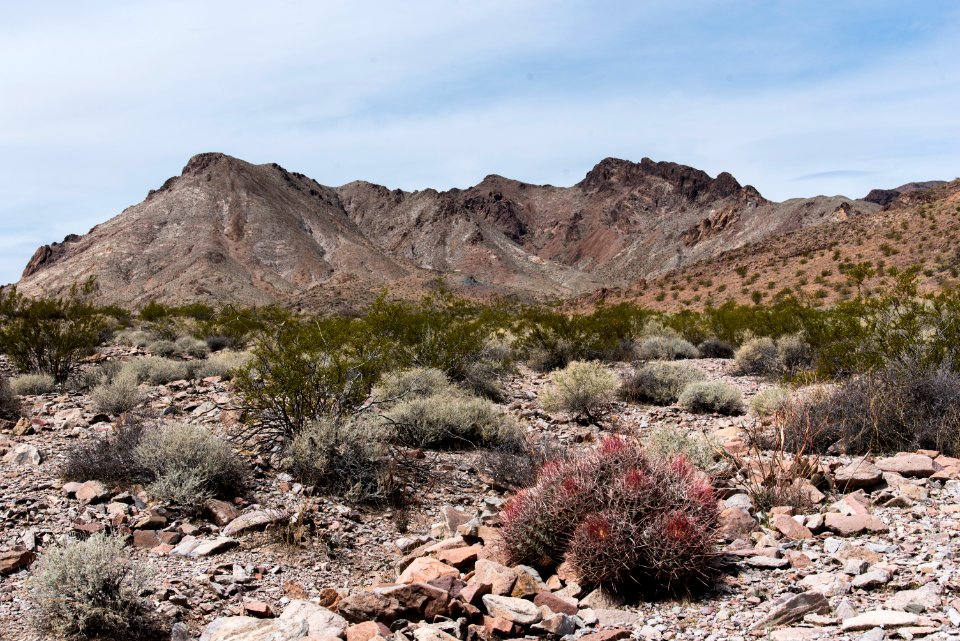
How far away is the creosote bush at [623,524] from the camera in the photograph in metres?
4.42

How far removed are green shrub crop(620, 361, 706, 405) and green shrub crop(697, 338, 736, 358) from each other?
7208 millimetres

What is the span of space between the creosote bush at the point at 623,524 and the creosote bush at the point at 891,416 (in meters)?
2.82

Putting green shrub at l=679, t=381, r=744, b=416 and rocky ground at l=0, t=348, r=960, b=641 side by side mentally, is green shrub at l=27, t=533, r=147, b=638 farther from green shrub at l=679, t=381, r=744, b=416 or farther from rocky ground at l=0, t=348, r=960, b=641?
green shrub at l=679, t=381, r=744, b=416

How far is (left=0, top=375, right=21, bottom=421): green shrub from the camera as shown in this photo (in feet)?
32.0

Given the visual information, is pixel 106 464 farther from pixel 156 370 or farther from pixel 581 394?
pixel 581 394

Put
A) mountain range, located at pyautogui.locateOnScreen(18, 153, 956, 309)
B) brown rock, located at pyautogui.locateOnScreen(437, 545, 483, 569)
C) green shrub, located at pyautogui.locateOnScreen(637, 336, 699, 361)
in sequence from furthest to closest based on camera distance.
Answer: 1. mountain range, located at pyautogui.locateOnScreen(18, 153, 956, 309)
2. green shrub, located at pyautogui.locateOnScreen(637, 336, 699, 361)
3. brown rock, located at pyautogui.locateOnScreen(437, 545, 483, 569)

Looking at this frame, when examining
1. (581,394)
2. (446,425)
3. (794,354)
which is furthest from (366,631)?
(794,354)

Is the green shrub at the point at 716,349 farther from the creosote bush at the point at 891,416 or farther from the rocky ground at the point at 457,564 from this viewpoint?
the rocky ground at the point at 457,564

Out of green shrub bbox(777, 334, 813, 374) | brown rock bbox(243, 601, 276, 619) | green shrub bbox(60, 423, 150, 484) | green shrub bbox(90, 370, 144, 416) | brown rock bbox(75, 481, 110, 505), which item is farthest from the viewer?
green shrub bbox(777, 334, 813, 374)

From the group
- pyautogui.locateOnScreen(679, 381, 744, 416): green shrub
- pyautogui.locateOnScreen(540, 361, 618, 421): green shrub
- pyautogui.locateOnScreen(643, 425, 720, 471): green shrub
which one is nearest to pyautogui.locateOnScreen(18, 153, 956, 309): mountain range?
pyautogui.locateOnScreen(679, 381, 744, 416): green shrub

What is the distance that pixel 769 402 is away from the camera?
32.7 ft

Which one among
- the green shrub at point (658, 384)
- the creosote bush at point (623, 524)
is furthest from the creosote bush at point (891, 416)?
the green shrub at point (658, 384)

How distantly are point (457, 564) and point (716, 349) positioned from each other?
54.2 feet

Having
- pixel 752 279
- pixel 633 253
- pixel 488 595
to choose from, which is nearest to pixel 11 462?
pixel 488 595
